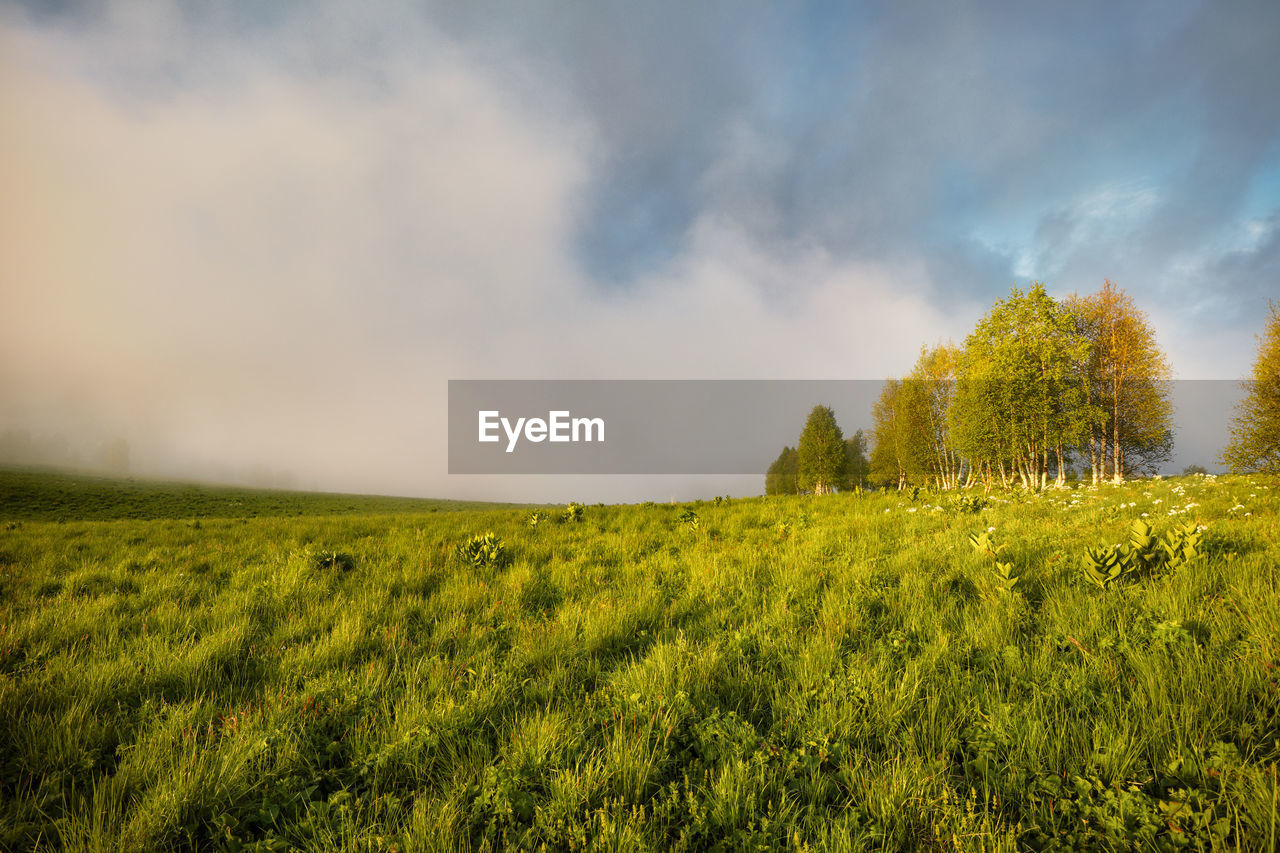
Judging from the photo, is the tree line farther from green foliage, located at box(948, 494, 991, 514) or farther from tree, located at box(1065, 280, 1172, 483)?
green foliage, located at box(948, 494, 991, 514)

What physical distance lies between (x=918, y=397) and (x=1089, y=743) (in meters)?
45.6

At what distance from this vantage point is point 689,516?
34.6ft

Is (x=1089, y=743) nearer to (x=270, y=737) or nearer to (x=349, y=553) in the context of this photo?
(x=270, y=737)

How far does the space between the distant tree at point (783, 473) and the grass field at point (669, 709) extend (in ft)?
243

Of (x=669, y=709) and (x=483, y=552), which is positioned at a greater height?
(x=483, y=552)

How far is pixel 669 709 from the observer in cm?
319

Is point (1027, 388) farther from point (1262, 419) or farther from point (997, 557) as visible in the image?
point (997, 557)

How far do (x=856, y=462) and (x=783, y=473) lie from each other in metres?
20.0

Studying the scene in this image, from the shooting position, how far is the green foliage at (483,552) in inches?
287

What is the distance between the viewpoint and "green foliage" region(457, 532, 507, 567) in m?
7.29

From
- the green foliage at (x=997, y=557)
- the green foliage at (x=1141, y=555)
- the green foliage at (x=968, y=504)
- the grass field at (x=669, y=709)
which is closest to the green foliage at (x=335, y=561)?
the grass field at (x=669, y=709)

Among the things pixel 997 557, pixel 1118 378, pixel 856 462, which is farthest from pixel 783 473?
pixel 997 557

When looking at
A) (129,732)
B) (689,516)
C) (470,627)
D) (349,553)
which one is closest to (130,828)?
(129,732)

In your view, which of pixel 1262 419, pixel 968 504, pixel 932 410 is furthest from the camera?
pixel 932 410
